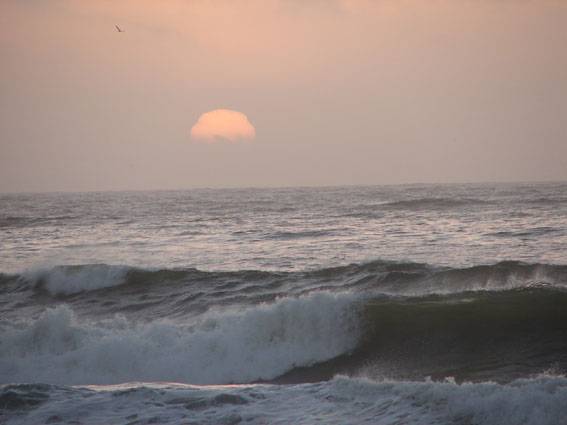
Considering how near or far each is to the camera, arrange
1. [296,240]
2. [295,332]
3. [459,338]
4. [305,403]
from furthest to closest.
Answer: [296,240] < [295,332] < [459,338] < [305,403]

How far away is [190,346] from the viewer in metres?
10.4

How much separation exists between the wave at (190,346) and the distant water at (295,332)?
3 cm

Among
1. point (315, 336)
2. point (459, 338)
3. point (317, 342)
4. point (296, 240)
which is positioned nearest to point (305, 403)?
point (317, 342)

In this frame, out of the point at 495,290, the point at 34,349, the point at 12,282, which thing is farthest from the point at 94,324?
the point at 495,290

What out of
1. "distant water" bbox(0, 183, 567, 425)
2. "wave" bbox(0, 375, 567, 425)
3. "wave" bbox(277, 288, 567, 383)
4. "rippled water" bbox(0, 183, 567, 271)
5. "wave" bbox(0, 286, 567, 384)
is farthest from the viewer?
"rippled water" bbox(0, 183, 567, 271)

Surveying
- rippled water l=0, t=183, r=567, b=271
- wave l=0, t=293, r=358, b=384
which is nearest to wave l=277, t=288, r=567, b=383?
wave l=0, t=293, r=358, b=384

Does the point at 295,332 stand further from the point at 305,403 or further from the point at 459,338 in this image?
the point at 305,403

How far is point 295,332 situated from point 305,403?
12.7 feet

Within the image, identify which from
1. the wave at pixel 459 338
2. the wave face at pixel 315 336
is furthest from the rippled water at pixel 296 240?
the wave at pixel 459 338

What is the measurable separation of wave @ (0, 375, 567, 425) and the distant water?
22mm

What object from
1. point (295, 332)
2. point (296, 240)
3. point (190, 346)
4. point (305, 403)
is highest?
point (296, 240)

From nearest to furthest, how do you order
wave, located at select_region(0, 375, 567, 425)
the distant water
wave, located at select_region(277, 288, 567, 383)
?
wave, located at select_region(0, 375, 567, 425), the distant water, wave, located at select_region(277, 288, 567, 383)

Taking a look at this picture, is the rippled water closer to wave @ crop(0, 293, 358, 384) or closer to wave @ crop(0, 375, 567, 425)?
wave @ crop(0, 293, 358, 384)

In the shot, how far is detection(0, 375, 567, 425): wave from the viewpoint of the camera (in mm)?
5934
